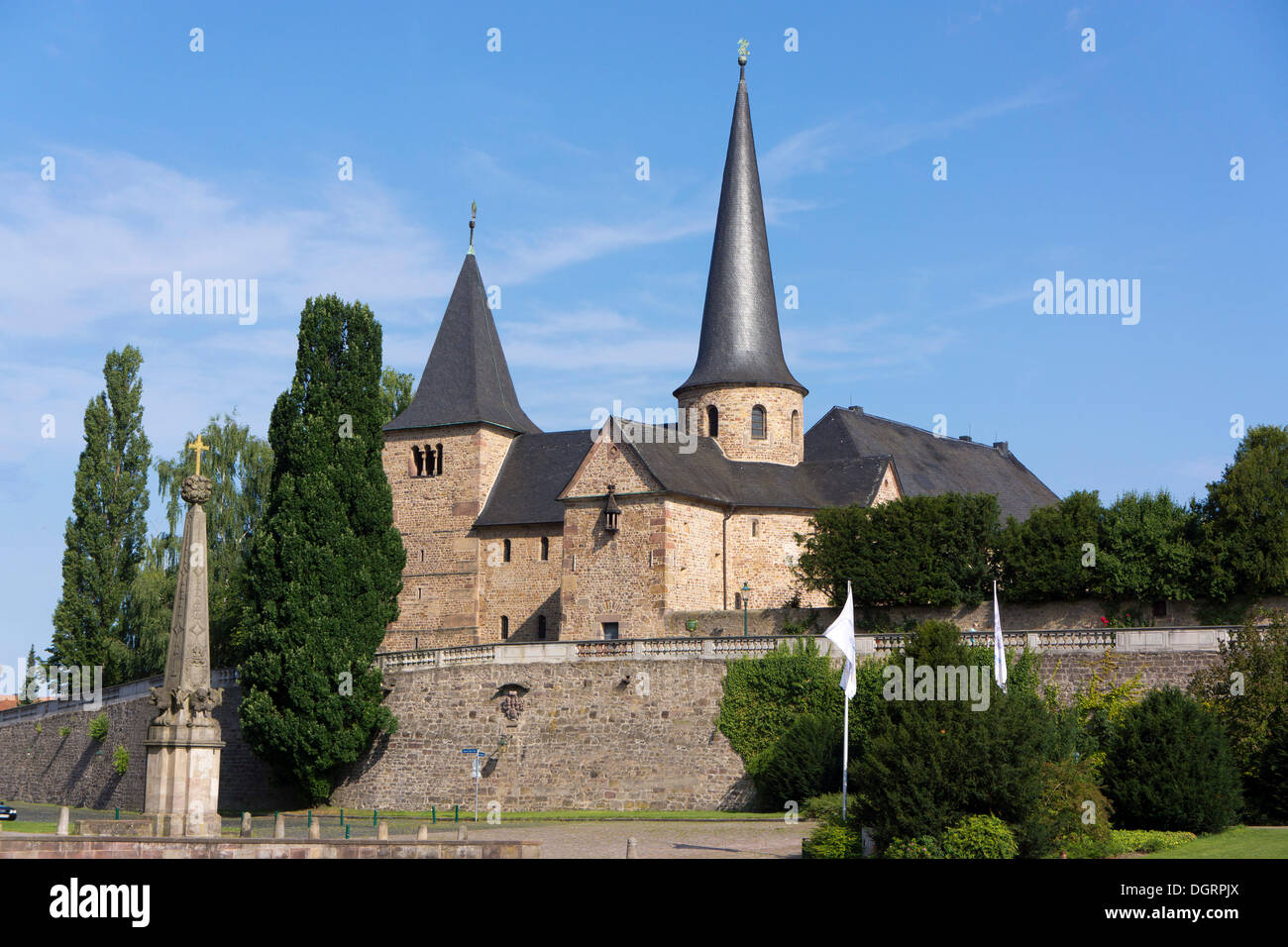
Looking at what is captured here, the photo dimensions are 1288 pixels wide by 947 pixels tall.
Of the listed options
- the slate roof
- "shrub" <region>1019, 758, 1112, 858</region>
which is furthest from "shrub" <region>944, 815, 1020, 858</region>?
the slate roof

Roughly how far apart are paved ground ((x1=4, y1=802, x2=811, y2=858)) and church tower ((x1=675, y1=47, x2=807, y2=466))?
65.5 feet

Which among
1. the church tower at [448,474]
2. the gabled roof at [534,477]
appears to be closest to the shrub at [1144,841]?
the gabled roof at [534,477]

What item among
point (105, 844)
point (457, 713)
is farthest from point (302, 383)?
point (105, 844)

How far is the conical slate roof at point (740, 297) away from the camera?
50688mm

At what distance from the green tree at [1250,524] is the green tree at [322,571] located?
21115 millimetres

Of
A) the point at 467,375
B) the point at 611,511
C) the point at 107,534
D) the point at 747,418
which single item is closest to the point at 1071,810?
the point at 611,511

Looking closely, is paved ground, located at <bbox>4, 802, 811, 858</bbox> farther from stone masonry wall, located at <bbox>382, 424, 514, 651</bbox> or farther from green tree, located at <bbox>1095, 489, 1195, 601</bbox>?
stone masonry wall, located at <bbox>382, 424, 514, 651</bbox>

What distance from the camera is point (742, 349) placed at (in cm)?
5075

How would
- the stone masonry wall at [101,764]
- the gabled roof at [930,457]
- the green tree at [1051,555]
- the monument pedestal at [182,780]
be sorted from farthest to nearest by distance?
the gabled roof at [930,457]
the stone masonry wall at [101,764]
the green tree at [1051,555]
the monument pedestal at [182,780]

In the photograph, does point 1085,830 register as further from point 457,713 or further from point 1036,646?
point 457,713

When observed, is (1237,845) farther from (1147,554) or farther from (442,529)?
(442,529)

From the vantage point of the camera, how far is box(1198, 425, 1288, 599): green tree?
3703 cm

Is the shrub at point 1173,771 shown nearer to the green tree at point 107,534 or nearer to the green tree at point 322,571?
the green tree at point 322,571

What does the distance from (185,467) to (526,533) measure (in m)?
13.1
